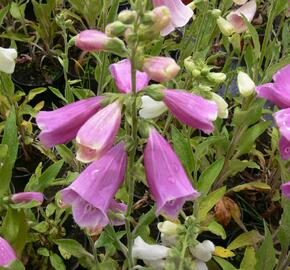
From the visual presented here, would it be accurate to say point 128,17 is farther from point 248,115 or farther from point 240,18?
point 240,18

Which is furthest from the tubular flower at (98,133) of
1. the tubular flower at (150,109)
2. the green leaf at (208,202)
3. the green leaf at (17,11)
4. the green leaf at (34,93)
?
the green leaf at (17,11)

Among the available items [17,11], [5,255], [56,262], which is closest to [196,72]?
[5,255]

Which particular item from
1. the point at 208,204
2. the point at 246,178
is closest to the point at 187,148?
the point at 208,204

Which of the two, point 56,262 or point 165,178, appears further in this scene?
point 56,262

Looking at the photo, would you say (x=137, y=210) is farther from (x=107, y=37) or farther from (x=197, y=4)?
(x=107, y=37)

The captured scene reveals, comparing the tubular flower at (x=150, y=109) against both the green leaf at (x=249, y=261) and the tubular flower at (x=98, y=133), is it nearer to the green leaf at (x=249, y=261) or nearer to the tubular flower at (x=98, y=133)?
the tubular flower at (x=98, y=133)
